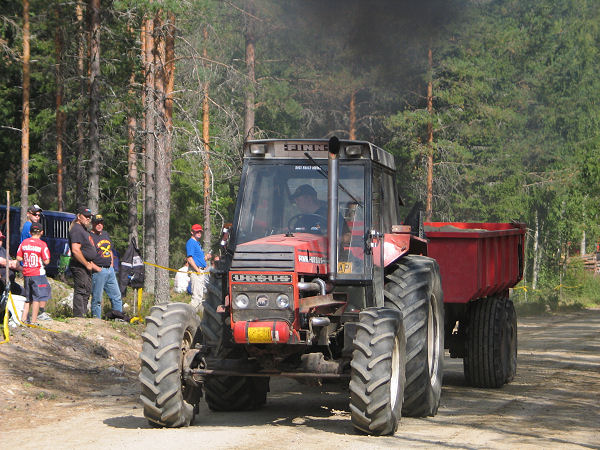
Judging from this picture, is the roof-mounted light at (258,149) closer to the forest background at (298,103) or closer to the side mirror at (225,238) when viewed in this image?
the side mirror at (225,238)

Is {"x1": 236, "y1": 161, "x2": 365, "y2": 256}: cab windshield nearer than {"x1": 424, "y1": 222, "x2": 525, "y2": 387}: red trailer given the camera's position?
Yes

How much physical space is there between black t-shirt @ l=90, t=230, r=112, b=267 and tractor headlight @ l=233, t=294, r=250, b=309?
7116mm

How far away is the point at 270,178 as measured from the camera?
9.00m

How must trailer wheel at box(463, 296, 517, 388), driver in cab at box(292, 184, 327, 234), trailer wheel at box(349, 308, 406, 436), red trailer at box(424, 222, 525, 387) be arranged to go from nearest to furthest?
trailer wheel at box(349, 308, 406, 436) → driver in cab at box(292, 184, 327, 234) → red trailer at box(424, 222, 525, 387) → trailer wheel at box(463, 296, 517, 388)

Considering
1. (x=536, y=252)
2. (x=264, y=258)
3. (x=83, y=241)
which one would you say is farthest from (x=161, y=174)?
(x=536, y=252)

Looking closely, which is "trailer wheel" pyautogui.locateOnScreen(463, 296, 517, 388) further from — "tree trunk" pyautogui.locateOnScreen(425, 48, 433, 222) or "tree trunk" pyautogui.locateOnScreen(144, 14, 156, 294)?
"tree trunk" pyautogui.locateOnScreen(425, 48, 433, 222)

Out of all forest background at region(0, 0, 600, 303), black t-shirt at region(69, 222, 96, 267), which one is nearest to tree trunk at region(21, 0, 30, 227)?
forest background at region(0, 0, 600, 303)

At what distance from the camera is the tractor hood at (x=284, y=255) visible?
318 inches

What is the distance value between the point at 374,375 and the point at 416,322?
1.12 meters

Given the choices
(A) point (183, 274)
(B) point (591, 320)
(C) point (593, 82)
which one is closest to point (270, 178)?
(A) point (183, 274)

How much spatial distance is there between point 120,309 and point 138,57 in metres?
12.8

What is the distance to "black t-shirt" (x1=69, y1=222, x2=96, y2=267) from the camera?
47.7 ft

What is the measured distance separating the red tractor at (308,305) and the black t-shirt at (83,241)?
19.2 feet

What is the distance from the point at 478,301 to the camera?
11.8 m
